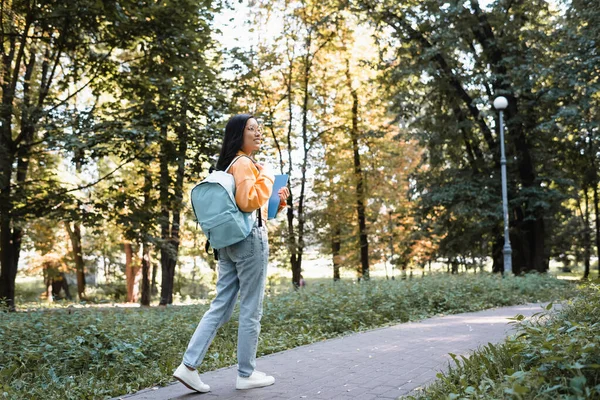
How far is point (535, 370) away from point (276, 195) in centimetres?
219

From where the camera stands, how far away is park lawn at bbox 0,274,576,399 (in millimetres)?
4857

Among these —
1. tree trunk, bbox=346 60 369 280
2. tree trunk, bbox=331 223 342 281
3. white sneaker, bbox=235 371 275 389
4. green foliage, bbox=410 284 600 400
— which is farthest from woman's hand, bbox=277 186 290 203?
tree trunk, bbox=331 223 342 281

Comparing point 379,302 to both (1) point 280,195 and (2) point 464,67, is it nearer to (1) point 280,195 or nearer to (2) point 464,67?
(1) point 280,195

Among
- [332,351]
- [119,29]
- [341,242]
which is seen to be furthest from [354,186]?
[332,351]

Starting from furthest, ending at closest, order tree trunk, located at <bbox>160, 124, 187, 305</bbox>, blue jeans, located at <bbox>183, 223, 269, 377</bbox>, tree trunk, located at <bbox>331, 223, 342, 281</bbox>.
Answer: tree trunk, located at <bbox>331, 223, 342, 281</bbox> < tree trunk, located at <bbox>160, 124, 187, 305</bbox> < blue jeans, located at <bbox>183, 223, 269, 377</bbox>

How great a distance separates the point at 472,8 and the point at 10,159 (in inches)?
622

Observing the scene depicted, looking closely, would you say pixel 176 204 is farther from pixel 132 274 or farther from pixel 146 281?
pixel 132 274

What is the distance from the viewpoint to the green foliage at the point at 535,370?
2828 mm

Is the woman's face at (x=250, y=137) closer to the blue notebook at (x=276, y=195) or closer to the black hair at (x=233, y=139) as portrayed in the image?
the black hair at (x=233, y=139)

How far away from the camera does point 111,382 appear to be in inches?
188

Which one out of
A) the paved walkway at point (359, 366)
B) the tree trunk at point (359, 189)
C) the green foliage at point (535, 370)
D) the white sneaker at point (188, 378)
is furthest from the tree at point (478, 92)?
the white sneaker at point (188, 378)

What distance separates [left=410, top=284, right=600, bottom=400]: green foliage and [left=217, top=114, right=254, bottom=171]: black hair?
7.06 feet

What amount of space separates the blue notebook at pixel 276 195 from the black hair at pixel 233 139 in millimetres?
383

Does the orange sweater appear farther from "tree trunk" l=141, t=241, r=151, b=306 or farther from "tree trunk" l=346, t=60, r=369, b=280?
"tree trunk" l=346, t=60, r=369, b=280
